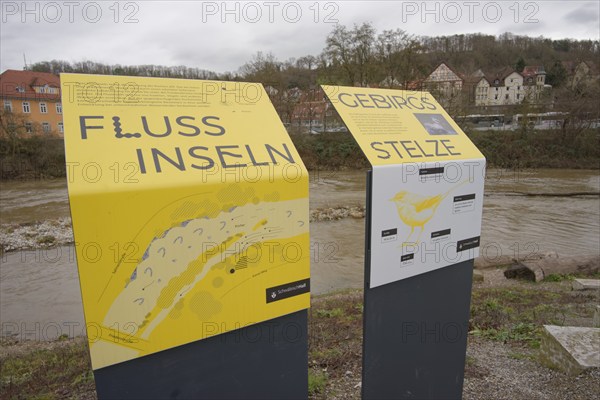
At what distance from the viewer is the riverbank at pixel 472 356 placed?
3467 mm

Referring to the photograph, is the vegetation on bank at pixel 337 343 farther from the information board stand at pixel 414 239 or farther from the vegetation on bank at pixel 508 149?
the vegetation on bank at pixel 508 149

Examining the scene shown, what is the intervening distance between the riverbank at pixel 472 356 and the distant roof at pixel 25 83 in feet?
108

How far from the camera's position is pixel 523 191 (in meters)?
20.7

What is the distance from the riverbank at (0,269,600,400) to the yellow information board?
2.05 meters

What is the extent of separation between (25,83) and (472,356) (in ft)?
134

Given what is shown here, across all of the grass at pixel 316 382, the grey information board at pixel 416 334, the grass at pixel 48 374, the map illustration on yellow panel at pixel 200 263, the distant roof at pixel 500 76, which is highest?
the distant roof at pixel 500 76

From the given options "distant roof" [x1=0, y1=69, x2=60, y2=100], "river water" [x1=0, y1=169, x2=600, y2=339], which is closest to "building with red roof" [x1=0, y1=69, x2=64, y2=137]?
"distant roof" [x1=0, y1=69, x2=60, y2=100]

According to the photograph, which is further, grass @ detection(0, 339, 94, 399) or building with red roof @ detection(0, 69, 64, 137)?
building with red roof @ detection(0, 69, 64, 137)

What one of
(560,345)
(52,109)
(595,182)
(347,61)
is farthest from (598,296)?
(52,109)

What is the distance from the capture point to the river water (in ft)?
26.4

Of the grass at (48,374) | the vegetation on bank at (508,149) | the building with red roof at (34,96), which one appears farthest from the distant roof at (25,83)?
the grass at (48,374)

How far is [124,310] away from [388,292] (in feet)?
5.16

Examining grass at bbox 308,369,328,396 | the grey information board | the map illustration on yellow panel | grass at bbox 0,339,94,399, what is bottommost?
grass at bbox 0,339,94,399

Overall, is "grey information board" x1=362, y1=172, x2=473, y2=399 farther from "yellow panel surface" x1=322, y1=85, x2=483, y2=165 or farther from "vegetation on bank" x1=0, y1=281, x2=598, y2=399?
"vegetation on bank" x1=0, y1=281, x2=598, y2=399
